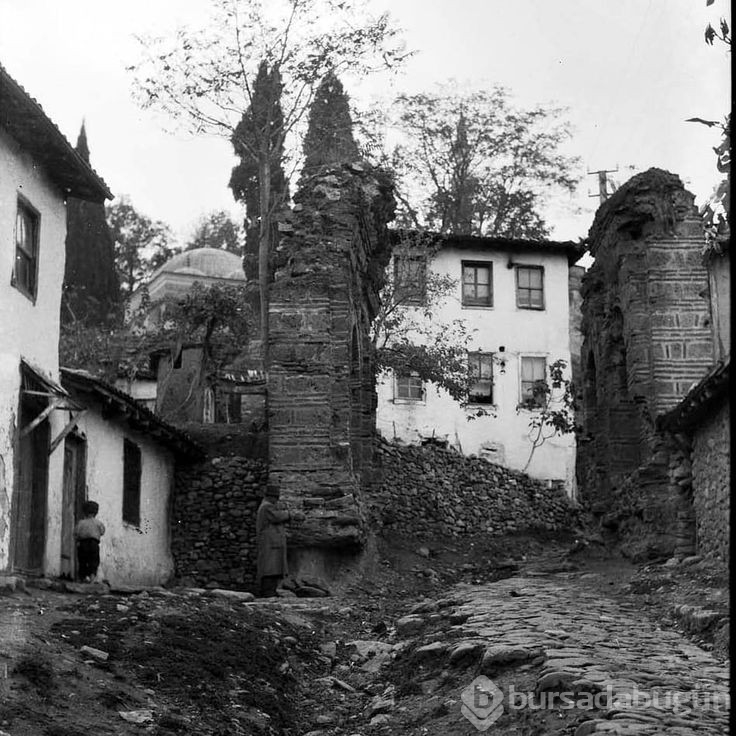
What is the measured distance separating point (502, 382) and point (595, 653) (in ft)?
81.4

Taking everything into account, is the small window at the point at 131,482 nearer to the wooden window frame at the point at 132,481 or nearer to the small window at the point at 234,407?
the wooden window frame at the point at 132,481

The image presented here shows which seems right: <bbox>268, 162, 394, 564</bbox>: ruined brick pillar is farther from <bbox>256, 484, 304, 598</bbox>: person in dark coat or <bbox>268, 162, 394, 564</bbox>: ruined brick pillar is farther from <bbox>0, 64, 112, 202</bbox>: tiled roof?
<bbox>0, 64, 112, 202</bbox>: tiled roof

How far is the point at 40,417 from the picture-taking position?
15.3m

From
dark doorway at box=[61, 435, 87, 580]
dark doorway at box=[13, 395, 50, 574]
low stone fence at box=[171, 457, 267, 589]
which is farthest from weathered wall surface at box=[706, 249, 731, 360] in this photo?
dark doorway at box=[13, 395, 50, 574]

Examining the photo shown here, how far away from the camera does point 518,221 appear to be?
1583 inches

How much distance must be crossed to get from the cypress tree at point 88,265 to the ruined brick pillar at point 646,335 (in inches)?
916

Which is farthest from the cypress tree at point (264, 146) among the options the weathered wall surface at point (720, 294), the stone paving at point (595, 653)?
the stone paving at point (595, 653)

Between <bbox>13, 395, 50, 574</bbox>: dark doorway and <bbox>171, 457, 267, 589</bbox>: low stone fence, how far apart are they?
4751 millimetres

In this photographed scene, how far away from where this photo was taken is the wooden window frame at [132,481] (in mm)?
20031

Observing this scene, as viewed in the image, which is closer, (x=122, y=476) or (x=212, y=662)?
(x=212, y=662)

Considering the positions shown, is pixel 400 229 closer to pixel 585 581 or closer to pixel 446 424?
pixel 446 424

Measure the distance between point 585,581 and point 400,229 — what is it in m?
14.5

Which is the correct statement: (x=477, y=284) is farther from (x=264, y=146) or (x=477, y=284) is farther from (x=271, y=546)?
(x=271, y=546)

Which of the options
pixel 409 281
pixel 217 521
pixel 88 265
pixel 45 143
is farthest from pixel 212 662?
pixel 88 265
